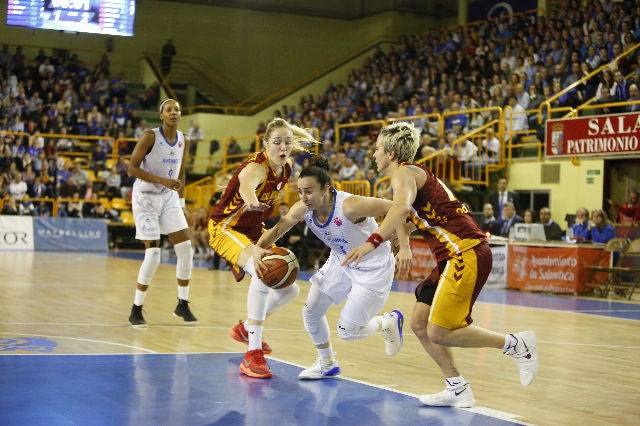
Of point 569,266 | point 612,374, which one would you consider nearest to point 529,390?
point 612,374

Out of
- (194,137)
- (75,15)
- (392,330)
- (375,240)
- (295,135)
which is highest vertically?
(75,15)

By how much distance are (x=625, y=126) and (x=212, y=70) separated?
19196 millimetres

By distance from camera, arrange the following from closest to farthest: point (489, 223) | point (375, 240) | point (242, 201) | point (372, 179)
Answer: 1. point (375, 240)
2. point (242, 201)
3. point (489, 223)
4. point (372, 179)

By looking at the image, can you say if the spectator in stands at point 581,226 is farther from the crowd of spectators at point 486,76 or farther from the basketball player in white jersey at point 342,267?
the basketball player in white jersey at point 342,267

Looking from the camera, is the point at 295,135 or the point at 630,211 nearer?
the point at 295,135

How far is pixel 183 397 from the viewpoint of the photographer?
554 cm

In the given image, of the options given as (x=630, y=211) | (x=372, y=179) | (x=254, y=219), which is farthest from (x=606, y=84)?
(x=254, y=219)

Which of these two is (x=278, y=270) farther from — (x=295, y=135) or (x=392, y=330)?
(x=295, y=135)

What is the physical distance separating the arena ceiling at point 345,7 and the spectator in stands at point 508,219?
17134 millimetres

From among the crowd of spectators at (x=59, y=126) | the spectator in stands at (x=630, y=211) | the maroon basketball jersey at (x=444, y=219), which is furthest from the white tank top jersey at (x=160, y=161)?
the crowd of spectators at (x=59, y=126)

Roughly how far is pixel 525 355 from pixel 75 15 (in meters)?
17.0

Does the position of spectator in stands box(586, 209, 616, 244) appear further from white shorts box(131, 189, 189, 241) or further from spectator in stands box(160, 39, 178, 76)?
spectator in stands box(160, 39, 178, 76)

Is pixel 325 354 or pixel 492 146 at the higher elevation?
pixel 492 146

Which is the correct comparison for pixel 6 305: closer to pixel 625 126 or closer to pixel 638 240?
pixel 638 240
